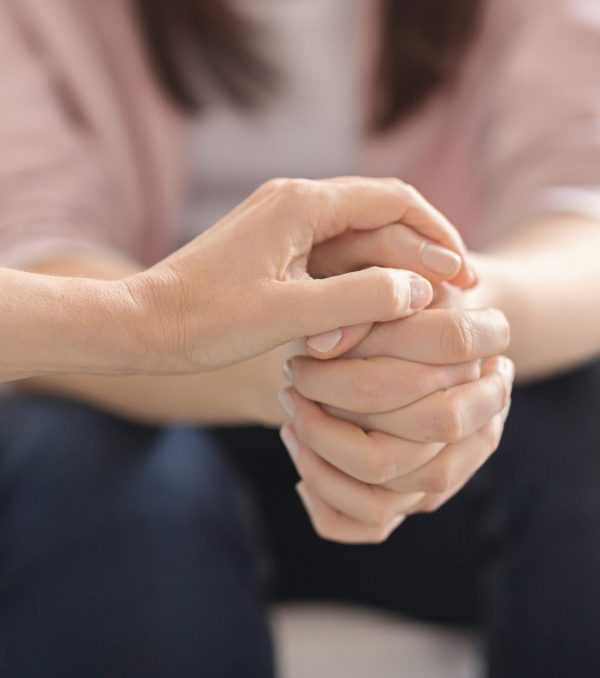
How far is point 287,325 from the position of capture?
49 centimetres

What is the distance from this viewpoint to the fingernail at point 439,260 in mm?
549

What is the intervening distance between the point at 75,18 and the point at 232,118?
0.15 meters

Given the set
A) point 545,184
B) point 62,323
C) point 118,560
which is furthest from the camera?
point 545,184

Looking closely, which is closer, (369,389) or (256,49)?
(369,389)

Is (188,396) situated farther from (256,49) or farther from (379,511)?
(256,49)

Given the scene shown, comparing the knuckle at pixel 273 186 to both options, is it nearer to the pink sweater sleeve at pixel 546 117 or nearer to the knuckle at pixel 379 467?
the knuckle at pixel 379 467

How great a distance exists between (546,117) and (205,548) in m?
0.40

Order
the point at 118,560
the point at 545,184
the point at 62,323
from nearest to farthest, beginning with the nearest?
the point at 62,323
the point at 118,560
the point at 545,184

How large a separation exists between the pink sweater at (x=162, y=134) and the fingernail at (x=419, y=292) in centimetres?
22

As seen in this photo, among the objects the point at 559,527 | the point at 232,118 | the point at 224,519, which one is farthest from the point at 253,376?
the point at 232,118

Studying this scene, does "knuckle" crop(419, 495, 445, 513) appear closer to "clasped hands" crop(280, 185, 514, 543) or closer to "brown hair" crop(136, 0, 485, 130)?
"clasped hands" crop(280, 185, 514, 543)

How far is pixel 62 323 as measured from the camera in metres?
0.47

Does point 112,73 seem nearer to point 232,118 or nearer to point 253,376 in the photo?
point 232,118

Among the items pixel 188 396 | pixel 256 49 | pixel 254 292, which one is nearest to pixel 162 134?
pixel 256 49
